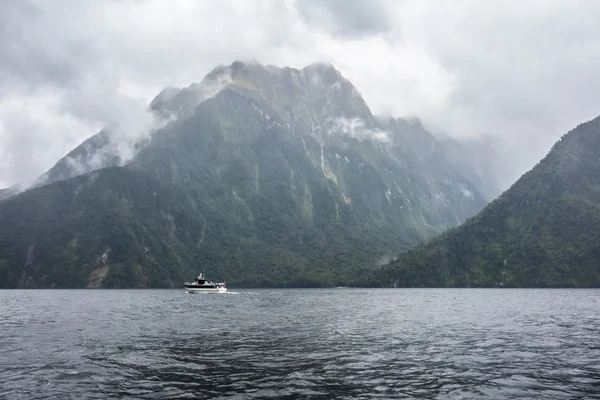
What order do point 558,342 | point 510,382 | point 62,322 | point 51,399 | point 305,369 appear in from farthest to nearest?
point 62,322 → point 558,342 → point 305,369 → point 510,382 → point 51,399

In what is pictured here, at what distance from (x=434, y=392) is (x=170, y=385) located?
19131 millimetres

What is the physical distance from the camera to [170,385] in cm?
3312

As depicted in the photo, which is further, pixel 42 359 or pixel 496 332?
pixel 496 332

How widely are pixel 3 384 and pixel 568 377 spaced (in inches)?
1706

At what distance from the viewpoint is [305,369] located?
38594 mm

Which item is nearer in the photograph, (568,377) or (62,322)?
(568,377)

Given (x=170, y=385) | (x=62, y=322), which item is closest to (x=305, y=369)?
(x=170, y=385)

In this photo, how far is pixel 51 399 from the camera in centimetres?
2916

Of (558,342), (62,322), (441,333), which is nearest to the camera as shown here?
(558,342)

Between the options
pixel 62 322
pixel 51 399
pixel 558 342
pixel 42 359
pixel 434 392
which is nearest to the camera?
pixel 51 399

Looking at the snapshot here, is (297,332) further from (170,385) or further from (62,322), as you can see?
(62,322)

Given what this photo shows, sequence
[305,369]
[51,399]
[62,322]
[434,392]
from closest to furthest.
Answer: [51,399], [434,392], [305,369], [62,322]

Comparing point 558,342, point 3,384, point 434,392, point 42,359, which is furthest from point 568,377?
point 42,359

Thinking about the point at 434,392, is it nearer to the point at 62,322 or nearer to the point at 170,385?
the point at 170,385
